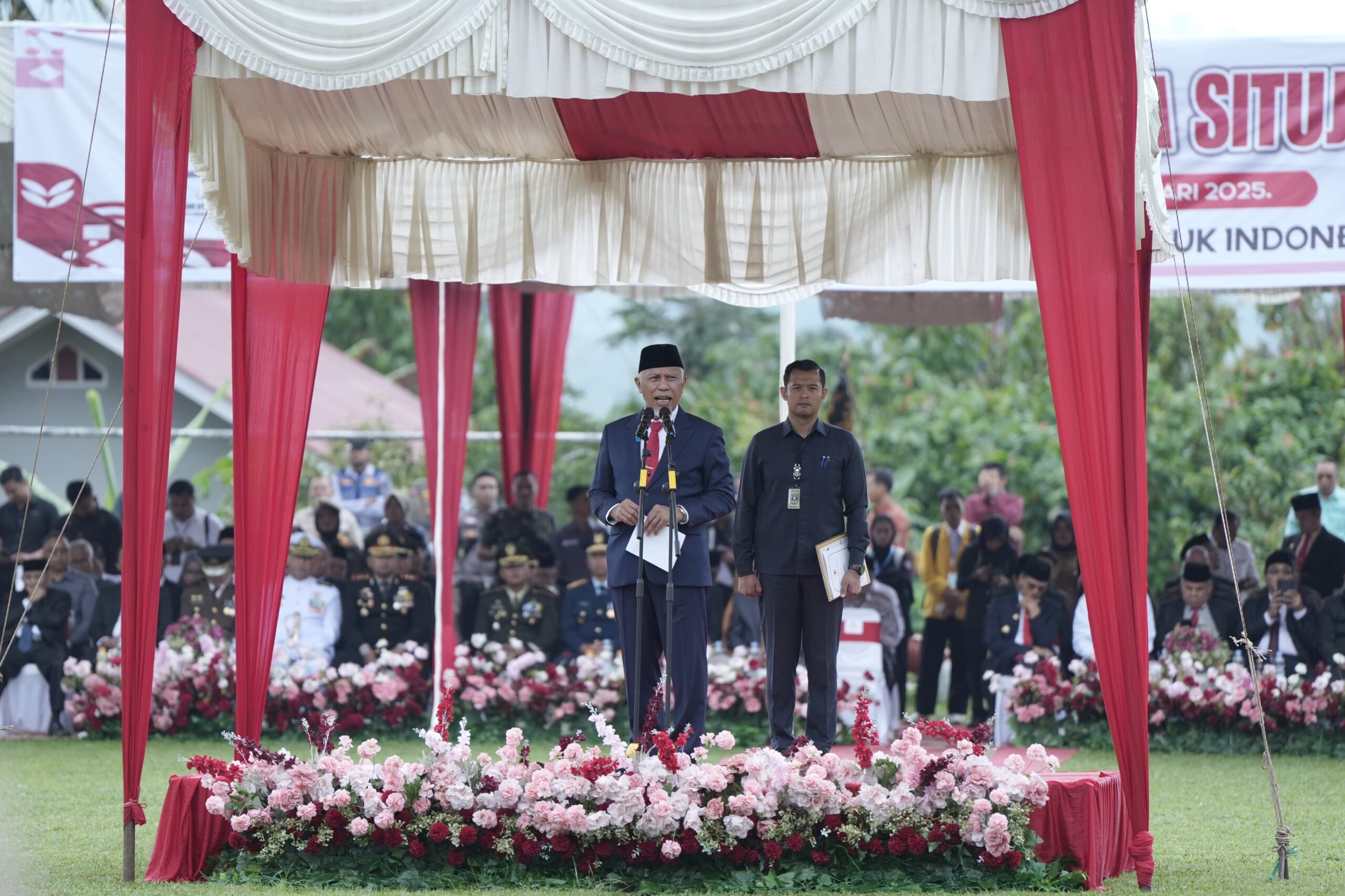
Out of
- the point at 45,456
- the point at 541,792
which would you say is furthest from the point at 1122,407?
the point at 45,456

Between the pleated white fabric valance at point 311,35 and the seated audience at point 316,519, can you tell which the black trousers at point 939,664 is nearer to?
the seated audience at point 316,519

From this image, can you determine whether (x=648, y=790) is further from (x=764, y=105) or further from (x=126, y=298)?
(x=764, y=105)

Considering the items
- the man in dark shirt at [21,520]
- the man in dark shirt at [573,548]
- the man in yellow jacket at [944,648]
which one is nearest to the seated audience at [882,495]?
the man in yellow jacket at [944,648]

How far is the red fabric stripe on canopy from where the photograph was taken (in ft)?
24.1

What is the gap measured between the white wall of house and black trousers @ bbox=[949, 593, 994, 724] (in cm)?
1510

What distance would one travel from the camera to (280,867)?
232 inches

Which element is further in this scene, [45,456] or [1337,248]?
[45,456]

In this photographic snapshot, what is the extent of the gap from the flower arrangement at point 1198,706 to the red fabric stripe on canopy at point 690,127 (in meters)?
4.63

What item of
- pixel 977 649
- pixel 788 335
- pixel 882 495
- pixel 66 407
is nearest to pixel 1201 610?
pixel 977 649

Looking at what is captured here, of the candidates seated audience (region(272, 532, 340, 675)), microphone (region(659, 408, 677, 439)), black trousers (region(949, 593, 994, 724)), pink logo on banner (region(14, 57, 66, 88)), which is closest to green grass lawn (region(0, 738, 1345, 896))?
seated audience (region(272, 532, 340, 675))

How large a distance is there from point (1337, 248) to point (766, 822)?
6.21 metres

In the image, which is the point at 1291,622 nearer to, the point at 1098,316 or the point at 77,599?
the point at 1098,316

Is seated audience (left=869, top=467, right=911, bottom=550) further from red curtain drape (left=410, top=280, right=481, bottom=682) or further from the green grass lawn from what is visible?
red curtain drape (left=410, top=280, right=481, bottom=682)

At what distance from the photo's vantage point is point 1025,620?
444 inches
